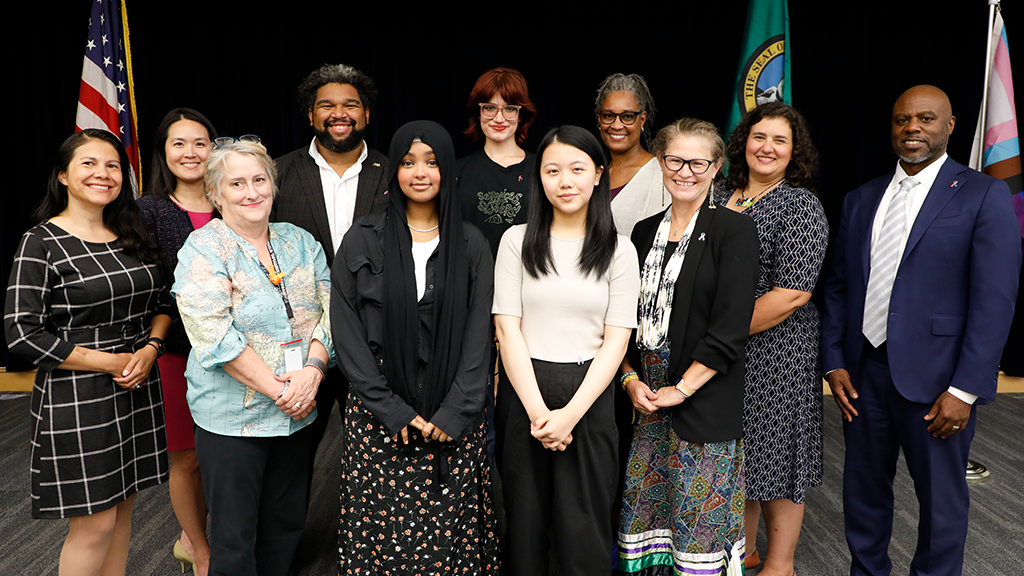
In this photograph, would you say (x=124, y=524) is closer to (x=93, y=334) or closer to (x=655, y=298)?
(x=93, y=334)

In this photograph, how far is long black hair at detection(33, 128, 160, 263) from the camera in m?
2.12

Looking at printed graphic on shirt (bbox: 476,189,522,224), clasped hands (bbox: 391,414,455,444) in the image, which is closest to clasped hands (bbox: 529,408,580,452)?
clasped hands (bbox: 391,414,455,444)

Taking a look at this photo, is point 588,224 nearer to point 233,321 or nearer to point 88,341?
point 233,321

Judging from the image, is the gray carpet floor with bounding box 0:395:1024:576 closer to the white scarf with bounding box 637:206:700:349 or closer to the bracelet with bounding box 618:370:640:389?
the bracelet with bounding box 618:370:640:389

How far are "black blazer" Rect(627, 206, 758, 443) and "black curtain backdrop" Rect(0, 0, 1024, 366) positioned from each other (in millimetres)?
3658

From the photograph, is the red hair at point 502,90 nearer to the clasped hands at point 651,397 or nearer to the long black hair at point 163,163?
the long black hair at point 163,163

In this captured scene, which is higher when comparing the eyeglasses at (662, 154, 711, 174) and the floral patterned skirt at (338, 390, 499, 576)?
the eyeglasses at (662, 154, 711, 174)

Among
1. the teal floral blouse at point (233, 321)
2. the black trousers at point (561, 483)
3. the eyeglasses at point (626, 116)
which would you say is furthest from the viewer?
the eyeglasses at point (626, 116)

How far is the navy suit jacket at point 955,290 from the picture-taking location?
7.00 feet

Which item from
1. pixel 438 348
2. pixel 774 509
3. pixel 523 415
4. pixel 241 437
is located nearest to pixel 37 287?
pixel 241 437

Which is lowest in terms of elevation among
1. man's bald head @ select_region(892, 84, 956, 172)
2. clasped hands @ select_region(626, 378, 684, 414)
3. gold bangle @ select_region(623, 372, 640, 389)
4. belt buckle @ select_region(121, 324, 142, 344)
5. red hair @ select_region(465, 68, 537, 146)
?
clasped hands @ select_region(626, 378, 684, 414)

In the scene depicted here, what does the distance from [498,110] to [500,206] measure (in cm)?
43

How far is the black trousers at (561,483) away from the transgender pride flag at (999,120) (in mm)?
2880

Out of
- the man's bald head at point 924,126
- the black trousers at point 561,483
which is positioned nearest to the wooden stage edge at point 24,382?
the man's bald head at point 924,126
